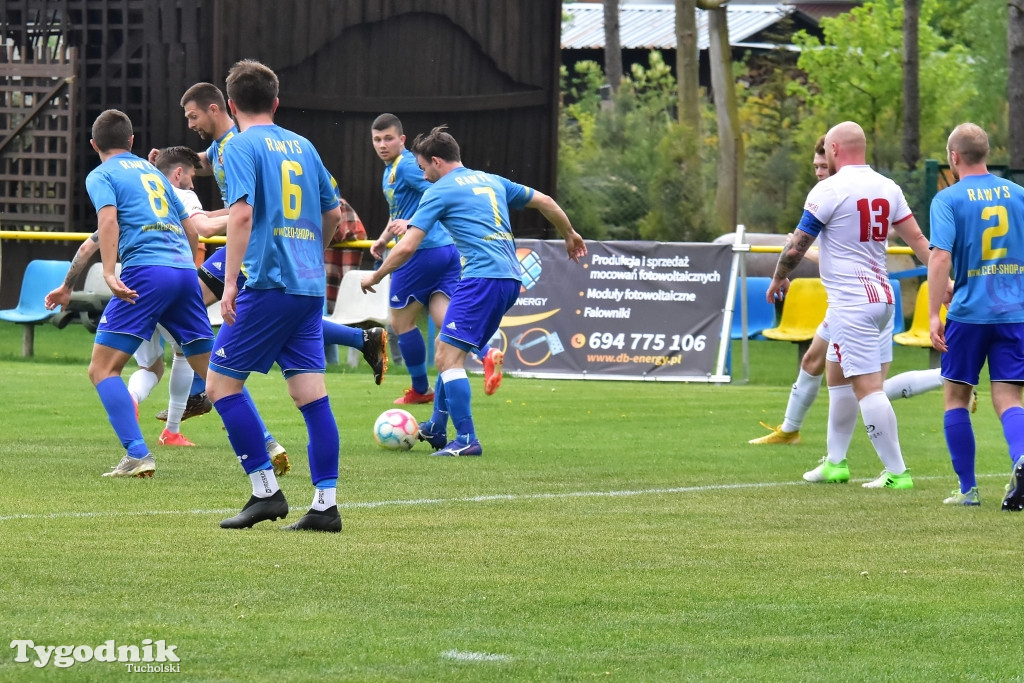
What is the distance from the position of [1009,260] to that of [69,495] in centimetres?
475

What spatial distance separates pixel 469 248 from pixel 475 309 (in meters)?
0.37

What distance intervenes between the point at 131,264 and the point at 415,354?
4.05 m

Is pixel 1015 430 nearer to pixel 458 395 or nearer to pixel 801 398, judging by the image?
pixel 801 398

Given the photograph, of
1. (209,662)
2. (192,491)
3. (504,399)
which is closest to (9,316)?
(504,399)

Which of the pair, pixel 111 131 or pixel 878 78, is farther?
pixel 878 78

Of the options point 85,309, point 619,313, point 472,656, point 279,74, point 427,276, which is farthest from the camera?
point 279,74

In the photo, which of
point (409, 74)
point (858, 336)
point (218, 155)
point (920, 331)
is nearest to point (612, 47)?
point (409, 74)

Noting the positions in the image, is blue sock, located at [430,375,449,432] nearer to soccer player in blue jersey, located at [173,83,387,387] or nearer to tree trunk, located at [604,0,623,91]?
soccer player in blue jersey, located at [173,83,387,387]

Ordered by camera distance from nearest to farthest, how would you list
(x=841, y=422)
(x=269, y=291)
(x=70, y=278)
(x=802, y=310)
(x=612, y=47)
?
1. (x=269, y=291)
2. (x=70, y=278)
3. (x=841, y=422)
4. (x=802, y=310)
5. (x=612, y=47)

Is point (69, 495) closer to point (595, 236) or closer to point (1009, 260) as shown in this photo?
point (1009, 260)

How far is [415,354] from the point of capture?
1309cm

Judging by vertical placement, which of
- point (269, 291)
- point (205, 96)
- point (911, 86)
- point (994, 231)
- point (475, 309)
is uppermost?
point (911, 86)

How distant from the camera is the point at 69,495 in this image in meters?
8.21

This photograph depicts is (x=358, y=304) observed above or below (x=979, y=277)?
below
